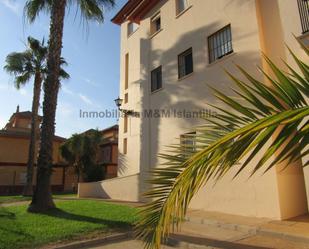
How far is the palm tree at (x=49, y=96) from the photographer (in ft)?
36.5

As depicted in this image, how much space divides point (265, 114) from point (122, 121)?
56.6ft

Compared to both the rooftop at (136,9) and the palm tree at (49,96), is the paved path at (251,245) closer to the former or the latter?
the palm tree at (49,96)

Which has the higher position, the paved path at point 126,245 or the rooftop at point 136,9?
the rooftop at point 136,9

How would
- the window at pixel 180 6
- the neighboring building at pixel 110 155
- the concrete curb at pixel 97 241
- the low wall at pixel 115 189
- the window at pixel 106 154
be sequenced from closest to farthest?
the concrete curb at pixel 97 241 < the window at pixel 180 6 < the low wall at pixel 115 189 < the neighboring building at pixel 110 155 < the window at pixel 106 154

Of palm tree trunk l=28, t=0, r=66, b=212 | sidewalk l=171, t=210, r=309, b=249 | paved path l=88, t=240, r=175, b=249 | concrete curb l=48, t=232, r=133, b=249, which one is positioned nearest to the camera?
sidewalk l=171, t=210, r=309, b=249

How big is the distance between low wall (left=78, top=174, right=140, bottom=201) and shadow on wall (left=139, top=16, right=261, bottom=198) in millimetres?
650

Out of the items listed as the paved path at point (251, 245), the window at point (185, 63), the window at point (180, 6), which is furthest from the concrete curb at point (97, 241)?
the window at point (180, 6)

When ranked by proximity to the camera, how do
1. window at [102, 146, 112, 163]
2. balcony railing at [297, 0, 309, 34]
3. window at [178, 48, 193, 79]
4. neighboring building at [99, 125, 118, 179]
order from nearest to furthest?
balcony railing at [297, 0, 309, 34] → window at [178, 48, 193, 79] → neighboring building at [99, 125, 118, 179] → window at [102, 146, 112, 163]

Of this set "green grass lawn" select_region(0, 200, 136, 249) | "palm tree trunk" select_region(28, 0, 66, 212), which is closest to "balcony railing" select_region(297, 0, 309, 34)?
"green grass lawn" select_region(0, 200, 136, 249)

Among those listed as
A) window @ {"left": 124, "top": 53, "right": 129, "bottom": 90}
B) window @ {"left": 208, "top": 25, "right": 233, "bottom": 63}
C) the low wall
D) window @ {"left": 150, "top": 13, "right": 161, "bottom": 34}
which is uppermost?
window @ {"left": 150, "top": 13, "right": 161, "bottom": 34}

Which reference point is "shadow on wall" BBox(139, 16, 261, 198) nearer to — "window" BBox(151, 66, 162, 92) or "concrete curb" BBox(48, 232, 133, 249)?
"window" BBox(151, 66, 162, 92)

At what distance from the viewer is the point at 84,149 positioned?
26438 millimetres

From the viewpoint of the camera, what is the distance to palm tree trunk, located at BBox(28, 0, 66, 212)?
11078mm

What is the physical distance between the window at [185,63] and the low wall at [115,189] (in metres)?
→ 5.50
